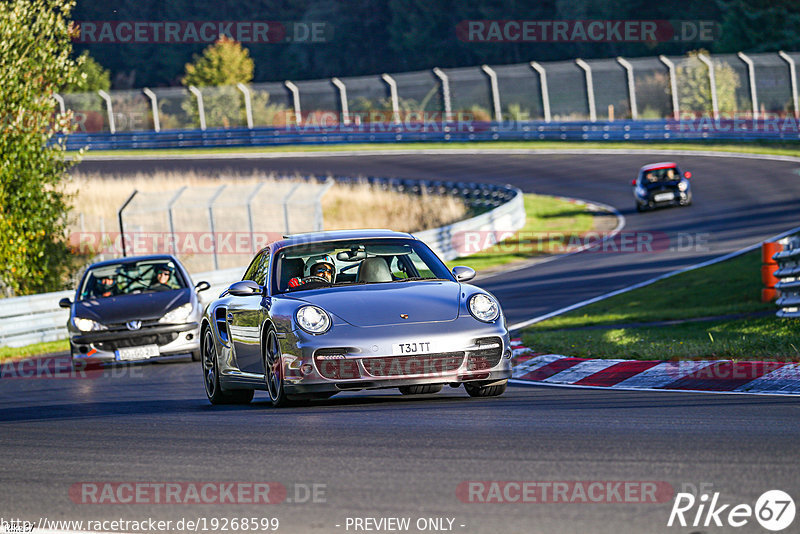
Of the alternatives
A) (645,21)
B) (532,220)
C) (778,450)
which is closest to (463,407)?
(778,450)

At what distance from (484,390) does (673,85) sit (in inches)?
1754

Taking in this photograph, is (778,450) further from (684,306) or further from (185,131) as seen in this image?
(185,131)

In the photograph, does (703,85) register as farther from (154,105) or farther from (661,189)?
(154,105)

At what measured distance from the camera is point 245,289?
10.2 metres

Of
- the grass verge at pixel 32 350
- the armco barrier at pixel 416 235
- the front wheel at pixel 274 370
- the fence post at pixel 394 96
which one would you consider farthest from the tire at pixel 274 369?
the fence post at pixel 394 96

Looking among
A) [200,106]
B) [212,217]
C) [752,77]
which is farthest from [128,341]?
[200,106]

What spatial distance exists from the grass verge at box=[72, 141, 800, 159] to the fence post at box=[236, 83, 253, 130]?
1.46 meters

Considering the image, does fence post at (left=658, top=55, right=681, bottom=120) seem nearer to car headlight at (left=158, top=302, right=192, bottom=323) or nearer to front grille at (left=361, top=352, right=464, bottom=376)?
car headlight at (left=158, top=302, right=192, bottom=323)

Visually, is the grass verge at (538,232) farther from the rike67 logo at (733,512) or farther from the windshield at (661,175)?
the rike67 logo at (733,512)

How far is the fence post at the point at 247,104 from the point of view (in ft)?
190

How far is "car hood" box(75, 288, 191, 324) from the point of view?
16781mm

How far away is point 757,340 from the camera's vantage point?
1220 centimetres

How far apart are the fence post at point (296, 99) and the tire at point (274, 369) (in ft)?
162

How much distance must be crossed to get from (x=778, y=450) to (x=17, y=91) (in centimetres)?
2118
